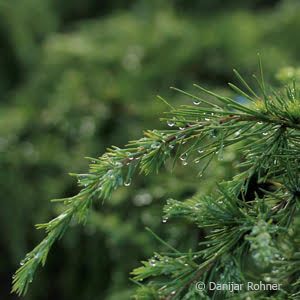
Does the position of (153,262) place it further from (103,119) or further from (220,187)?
(103,119)

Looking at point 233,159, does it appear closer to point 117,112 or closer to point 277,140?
point 277,140

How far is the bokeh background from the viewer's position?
1.61 m

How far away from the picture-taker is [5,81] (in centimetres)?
286

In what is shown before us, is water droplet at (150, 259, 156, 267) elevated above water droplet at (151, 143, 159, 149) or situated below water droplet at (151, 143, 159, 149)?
below

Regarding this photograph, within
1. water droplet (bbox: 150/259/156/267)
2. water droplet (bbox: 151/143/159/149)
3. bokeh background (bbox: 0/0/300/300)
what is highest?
water droplet (bbox: 151/143/159/149)

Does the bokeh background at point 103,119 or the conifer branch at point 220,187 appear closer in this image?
the conifer branch at point 220,187

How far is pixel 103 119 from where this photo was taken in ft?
6.13

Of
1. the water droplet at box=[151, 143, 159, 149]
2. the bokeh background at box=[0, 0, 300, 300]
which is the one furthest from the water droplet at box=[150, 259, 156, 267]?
the bokeh background at box=[0, 0, 300, 300]

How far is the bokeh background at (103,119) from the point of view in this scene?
1606 millimetres

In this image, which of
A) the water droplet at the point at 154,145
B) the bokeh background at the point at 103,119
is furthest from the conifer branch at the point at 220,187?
the bokeh background at the point at 103,119

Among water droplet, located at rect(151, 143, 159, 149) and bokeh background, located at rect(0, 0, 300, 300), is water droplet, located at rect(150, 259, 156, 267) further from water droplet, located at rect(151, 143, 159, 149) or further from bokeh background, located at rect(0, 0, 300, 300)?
bokeh background, located at rect(0, 0, 300, 300)

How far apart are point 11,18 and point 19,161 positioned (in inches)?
49.2

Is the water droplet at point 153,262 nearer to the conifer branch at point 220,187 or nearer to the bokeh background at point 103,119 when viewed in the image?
the conifer branch at point 220,187

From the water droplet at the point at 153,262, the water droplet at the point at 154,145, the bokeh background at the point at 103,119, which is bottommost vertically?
the bokeh background at the point at 103,119
